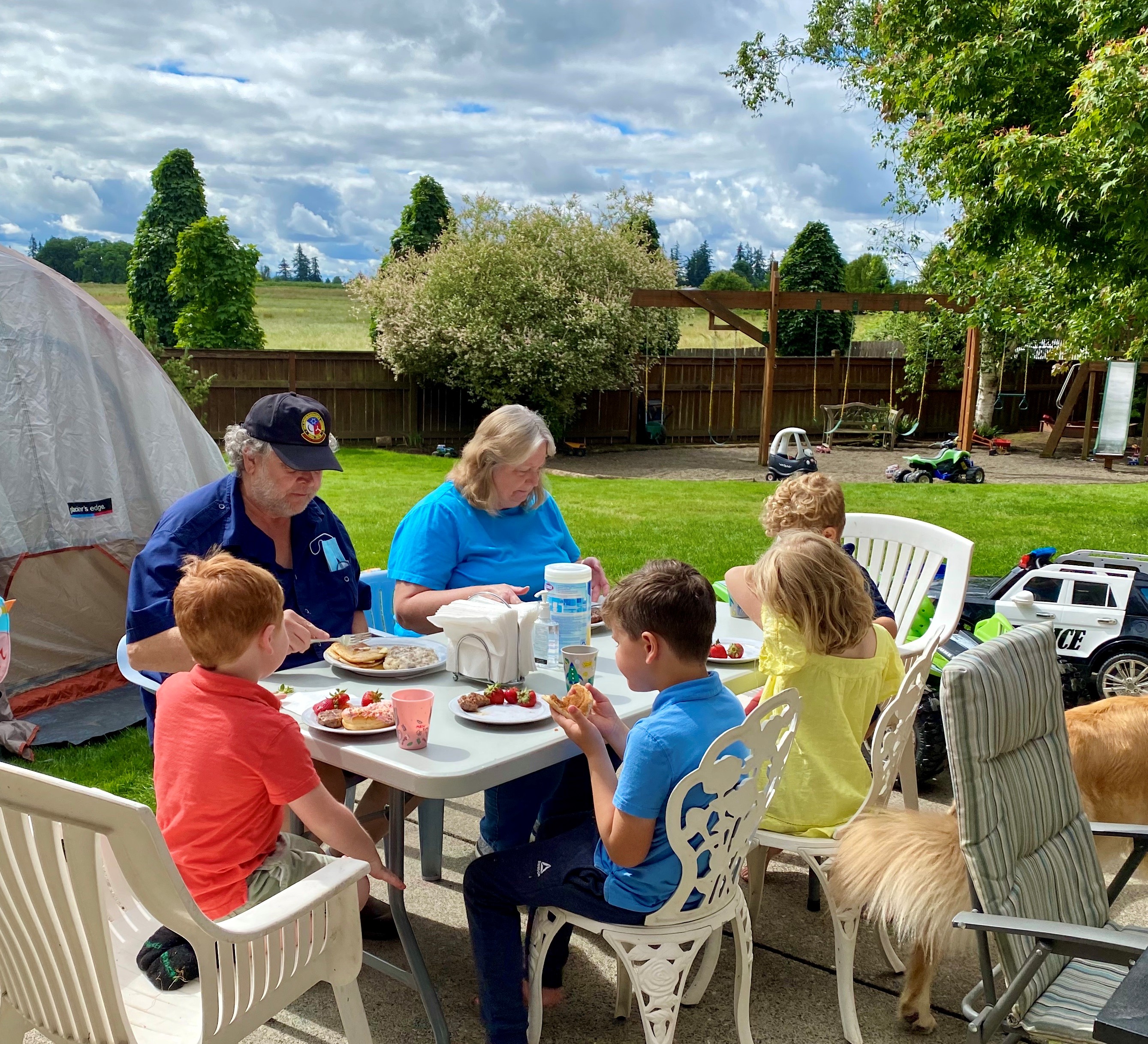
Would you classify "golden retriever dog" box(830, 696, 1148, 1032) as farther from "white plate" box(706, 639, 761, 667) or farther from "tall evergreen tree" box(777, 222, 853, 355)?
"tall evergreen tree" box(777, 222, 853, 355)

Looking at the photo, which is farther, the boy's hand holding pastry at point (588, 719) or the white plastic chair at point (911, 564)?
the white plastic chair at point (911, 564)

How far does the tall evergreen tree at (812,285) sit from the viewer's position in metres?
24.0

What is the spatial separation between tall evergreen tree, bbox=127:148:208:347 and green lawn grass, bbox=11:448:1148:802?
35.9 ft

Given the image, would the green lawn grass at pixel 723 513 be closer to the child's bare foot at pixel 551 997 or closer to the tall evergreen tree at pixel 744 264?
the child's bare foot at pixel 551 997

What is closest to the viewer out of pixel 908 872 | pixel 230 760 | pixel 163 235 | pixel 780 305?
pixel 230 760

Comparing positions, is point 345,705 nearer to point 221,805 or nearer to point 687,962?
point 221,805

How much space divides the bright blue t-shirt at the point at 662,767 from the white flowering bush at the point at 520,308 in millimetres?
14898

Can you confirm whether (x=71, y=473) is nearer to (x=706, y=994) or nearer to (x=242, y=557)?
(x=242, y=557)

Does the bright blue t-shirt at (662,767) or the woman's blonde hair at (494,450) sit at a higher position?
the woman's blonde hair at (494,450)

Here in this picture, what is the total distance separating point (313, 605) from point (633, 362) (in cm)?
1626

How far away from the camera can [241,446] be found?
9.32 ft

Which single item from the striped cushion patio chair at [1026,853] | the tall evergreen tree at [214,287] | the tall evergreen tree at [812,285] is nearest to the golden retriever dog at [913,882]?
the striped cushion patio chair at [1026,853]

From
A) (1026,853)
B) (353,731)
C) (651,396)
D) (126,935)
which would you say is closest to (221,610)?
(353,731)

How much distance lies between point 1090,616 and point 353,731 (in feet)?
11.4
